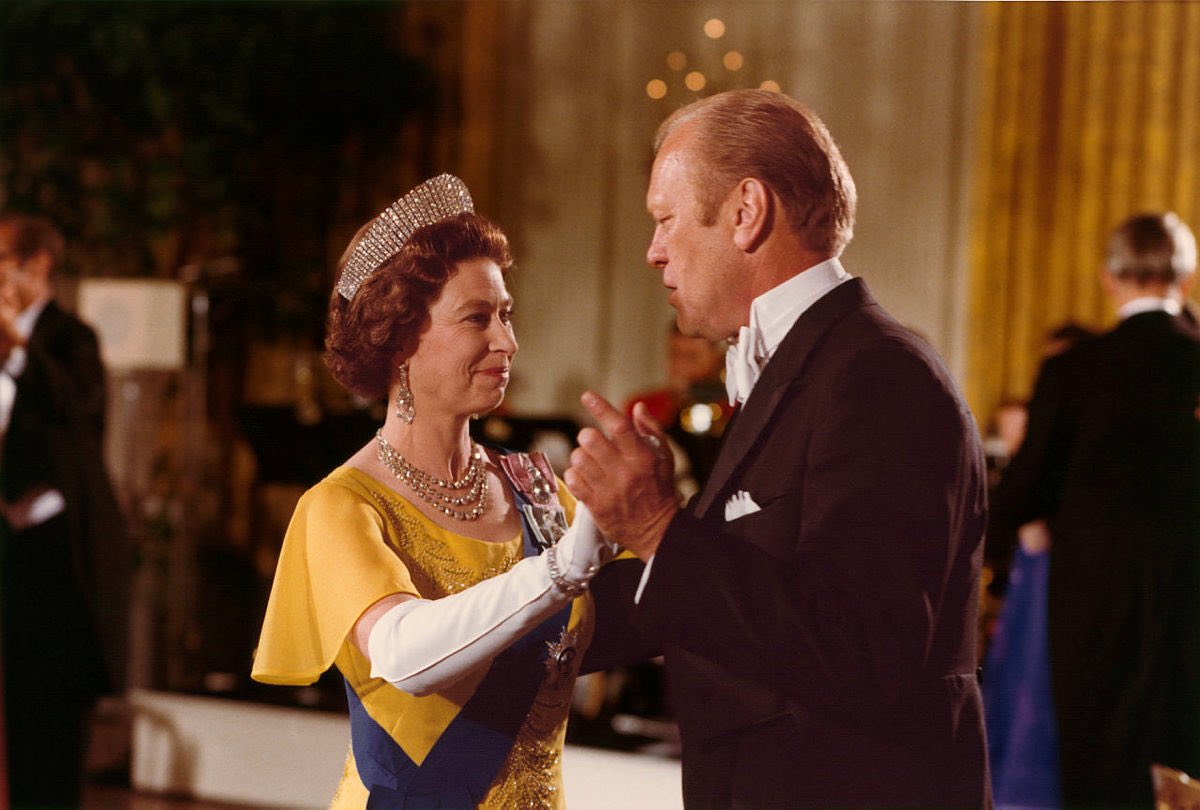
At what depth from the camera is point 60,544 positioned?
4.04 meters

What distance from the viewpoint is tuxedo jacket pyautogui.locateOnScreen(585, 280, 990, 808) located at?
1338mm

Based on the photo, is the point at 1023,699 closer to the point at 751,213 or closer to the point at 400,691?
the point at 400,691

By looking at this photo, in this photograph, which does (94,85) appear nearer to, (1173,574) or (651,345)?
(651,345)

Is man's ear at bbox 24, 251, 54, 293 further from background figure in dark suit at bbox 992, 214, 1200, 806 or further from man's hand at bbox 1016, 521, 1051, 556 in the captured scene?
man's hand at bbox 1016, 521, 1051, 556

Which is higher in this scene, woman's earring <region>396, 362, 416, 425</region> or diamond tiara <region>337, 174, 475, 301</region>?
diamond tiara <region>337, 174, 475, 301</region>

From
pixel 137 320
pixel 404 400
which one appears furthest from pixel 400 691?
pixel 137 320

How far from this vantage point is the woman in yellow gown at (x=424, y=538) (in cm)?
166

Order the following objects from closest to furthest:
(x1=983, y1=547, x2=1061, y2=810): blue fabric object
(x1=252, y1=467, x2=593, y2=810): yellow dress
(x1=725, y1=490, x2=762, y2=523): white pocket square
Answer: (x1=725, y1=490, x2=762, y2=523): white pocket square < (x1=252, y1=467, x2=593, y2=810): yellow dress < (x1=983, y1=547, x2=1061, y2=810): blue fabric object

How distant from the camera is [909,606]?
1352 mm

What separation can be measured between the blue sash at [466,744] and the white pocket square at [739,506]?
35 cm

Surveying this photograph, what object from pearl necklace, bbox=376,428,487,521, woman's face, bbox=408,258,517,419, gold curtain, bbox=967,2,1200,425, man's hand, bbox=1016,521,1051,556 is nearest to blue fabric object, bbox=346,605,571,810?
pearl necklace, bbox=376,428,487,521

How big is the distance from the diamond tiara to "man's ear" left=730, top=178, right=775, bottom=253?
0.40m

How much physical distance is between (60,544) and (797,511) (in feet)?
10.4

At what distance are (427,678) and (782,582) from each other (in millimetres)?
425
